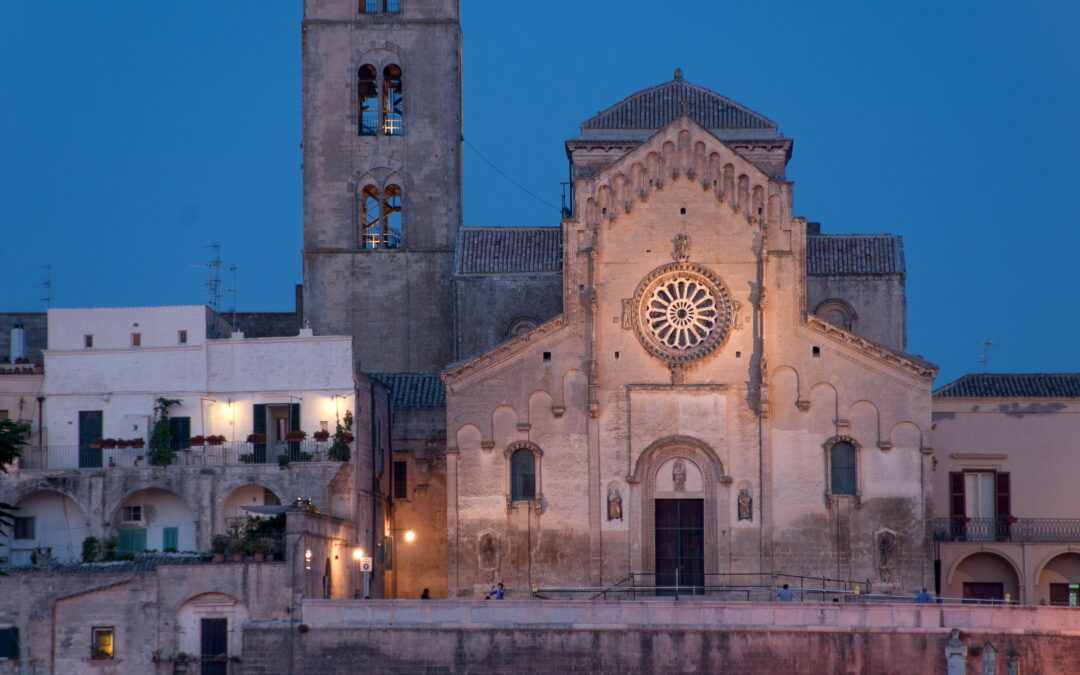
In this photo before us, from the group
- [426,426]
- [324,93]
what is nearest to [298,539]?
[426,426]

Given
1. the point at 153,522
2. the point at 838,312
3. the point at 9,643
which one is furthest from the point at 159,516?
the point at 838,312

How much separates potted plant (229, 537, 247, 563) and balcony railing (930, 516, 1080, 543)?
23.3 m

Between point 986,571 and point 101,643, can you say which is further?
point 986,571

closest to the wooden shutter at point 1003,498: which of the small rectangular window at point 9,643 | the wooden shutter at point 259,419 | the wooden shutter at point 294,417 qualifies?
the wooden shutter at point 294,417

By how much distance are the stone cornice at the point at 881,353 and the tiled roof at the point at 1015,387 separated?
252 inches

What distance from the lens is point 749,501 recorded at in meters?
62.4

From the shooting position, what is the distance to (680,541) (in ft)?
206

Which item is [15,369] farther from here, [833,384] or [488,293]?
[833,384]

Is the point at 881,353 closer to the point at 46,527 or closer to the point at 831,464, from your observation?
the point at 831,464

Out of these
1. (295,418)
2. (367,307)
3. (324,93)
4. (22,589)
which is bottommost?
(22,589)

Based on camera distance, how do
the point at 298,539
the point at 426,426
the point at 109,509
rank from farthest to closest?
the point at 426,426, the point at 109,509, the point at 298,539

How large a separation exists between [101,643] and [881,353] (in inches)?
968

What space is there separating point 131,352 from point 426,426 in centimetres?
1064

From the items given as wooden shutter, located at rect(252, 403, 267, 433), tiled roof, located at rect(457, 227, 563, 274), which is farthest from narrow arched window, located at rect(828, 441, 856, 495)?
wooden shutter, located at rect(252, 403, 267, 433)
